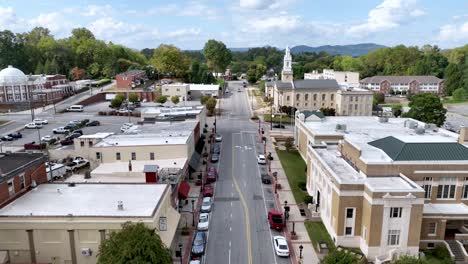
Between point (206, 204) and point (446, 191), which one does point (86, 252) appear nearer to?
point (206, 204)

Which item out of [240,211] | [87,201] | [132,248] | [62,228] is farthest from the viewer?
[240,211]

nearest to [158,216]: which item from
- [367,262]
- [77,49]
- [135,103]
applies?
[367,262]

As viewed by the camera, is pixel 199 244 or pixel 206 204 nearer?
pixel 199 244

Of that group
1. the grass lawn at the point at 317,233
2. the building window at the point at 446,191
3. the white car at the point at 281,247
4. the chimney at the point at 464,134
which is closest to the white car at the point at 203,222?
the white car at the point at 281,247

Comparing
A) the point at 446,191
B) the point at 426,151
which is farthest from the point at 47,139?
the point at 446,191

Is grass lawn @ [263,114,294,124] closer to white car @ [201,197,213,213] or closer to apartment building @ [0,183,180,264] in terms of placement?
white car @ [201,197,213,213]

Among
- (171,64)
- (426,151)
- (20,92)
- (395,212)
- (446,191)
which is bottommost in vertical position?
(446,191)

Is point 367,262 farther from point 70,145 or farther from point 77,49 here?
point 77,49
